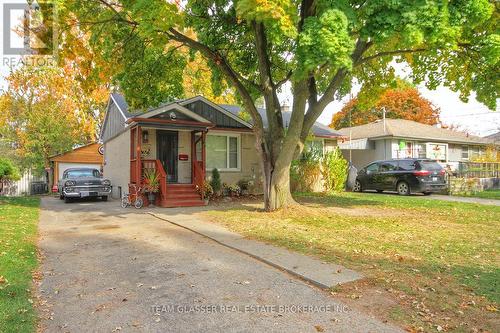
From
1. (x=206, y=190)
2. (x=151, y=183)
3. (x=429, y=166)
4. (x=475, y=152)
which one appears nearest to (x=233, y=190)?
(x=206, y=190)

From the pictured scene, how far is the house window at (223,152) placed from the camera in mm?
16672

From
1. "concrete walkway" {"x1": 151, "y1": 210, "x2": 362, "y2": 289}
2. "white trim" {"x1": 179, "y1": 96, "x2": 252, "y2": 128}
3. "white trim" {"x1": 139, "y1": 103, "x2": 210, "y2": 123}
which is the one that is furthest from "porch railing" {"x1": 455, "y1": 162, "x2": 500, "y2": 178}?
"concrete walkway" {"x1": 151, "y1": 210, "x2": 362, "y2": 289}

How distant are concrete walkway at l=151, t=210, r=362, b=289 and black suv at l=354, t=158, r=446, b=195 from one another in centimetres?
1156

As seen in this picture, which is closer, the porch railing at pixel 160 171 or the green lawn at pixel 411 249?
the green lawn at pixel 411 249

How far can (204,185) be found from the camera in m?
14.2

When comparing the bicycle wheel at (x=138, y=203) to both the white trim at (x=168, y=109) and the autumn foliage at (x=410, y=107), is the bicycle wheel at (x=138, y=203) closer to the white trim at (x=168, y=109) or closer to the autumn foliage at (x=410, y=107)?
the white trim at (x=168, y=109)

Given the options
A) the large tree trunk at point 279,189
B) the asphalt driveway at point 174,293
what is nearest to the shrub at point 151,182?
the large tree trunk at point 279,189

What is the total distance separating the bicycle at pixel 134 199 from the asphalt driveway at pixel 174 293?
5833mm

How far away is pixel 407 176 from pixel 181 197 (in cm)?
1056

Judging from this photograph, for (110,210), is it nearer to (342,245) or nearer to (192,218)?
(192,218)

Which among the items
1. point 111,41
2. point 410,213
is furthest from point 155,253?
point 111,41

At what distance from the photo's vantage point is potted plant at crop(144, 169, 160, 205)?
13328 millimetres

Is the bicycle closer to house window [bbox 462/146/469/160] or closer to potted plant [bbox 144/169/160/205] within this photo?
potted plant [bbox 144/169/160/205]

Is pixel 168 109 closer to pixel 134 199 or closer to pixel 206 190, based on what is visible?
pixel 206 190
